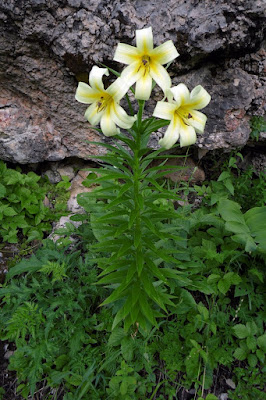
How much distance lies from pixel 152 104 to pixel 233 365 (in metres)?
2.15

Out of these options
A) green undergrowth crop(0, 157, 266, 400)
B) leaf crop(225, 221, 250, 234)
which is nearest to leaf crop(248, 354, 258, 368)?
green undergrowth crop(0, 157, 266, 400)

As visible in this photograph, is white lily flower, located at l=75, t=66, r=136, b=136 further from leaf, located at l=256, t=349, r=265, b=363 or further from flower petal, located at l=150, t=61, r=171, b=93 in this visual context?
leaf, located at l=256, t=349, r=265, b=363

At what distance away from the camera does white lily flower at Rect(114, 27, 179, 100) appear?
1.22m

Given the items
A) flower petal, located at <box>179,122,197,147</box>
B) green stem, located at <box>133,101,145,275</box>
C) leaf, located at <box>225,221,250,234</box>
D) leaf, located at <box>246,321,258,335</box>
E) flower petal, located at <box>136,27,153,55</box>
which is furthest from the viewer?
leaf, located at <box>225,221,250,234</box>

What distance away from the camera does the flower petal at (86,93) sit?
4.31 feet

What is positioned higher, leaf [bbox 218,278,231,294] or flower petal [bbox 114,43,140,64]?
flower petal [bbox 114,43,140,64]

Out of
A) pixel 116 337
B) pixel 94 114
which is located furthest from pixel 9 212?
pixel 94 114

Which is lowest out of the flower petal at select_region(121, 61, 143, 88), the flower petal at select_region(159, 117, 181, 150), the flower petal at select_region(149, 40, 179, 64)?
the flower petal at select_region(159, 117, 181, 150)

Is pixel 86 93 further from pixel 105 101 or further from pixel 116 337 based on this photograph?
pixel 116 337

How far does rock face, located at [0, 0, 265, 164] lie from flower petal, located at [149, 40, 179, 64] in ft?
3.96

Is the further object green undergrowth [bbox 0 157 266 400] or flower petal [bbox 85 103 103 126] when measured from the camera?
green undergrowth [bbox 0 157 266 400]

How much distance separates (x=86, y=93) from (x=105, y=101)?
0.09 meters

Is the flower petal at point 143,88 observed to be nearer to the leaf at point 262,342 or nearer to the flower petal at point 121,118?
the flower petal at point 121,118

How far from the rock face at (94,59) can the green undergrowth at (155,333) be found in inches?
39.0
